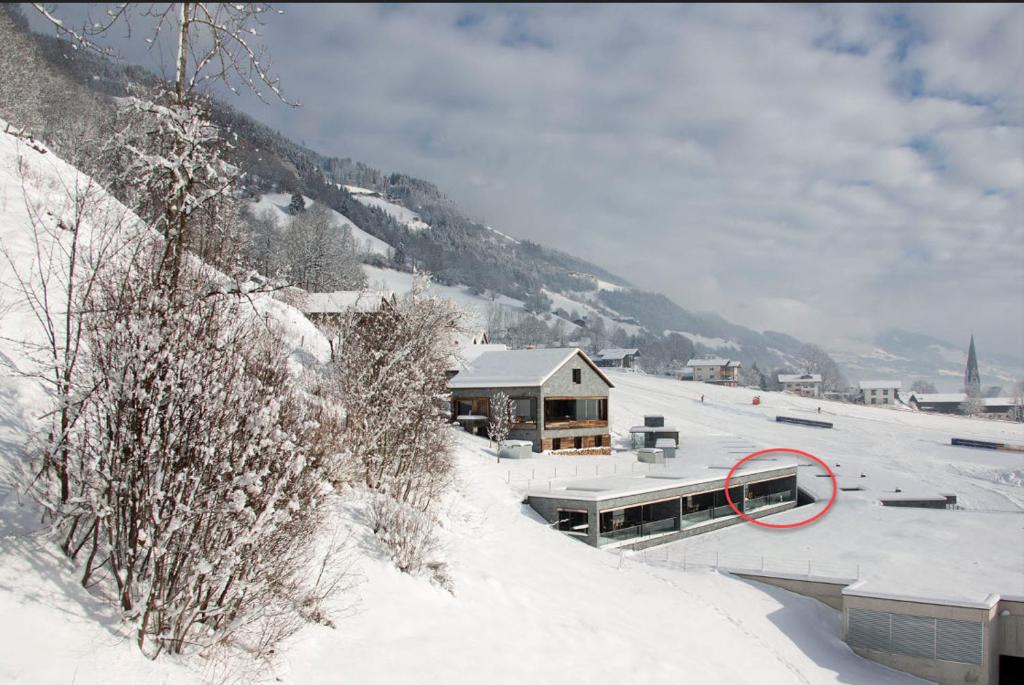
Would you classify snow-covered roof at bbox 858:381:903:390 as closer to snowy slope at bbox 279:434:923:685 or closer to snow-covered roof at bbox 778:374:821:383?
snow-covered roof at bbox 778:374:821:383

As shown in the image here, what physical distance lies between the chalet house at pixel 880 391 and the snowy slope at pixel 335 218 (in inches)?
4789

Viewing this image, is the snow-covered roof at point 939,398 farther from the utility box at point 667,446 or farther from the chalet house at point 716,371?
the utility box at point 667,446

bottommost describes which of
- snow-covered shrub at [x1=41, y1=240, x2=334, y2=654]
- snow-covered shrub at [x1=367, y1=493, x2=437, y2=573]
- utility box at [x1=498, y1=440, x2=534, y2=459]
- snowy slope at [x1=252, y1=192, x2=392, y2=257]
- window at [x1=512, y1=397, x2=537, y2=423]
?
utility box at [x1=498, y1=440, x2=534, y2=459]

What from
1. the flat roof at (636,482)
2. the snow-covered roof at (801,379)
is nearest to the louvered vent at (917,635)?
the flat roof at (636,482)

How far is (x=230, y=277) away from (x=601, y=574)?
16.2 metres

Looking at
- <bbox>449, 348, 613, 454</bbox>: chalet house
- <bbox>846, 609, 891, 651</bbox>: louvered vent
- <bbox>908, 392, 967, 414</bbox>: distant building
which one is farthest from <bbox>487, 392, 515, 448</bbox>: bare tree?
<bbox>908, 392, 967, 414</bbox>: distant building

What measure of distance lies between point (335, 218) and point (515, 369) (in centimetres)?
15001

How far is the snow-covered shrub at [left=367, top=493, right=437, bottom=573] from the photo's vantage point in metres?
14.0

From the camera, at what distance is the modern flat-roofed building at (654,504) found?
91.2ft

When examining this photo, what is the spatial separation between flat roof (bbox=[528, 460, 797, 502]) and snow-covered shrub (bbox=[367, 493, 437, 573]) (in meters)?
13.8

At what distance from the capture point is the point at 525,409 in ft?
143

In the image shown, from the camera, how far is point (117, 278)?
26.7 feet

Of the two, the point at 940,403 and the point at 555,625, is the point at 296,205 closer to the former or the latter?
the point at 940,403

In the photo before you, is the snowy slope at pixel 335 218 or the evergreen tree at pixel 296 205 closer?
the snowy slope at pixel 335 218
